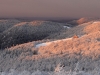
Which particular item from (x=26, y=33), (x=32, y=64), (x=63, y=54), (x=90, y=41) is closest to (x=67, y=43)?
(x=90, y=41)

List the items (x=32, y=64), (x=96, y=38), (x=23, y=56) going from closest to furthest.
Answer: (x=32, y=64), (x=23, y=56), (x=96, y=38)

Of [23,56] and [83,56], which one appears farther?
[23,56]

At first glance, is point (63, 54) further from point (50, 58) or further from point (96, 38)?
point (96, 38)

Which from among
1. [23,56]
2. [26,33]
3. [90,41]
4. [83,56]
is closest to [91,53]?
[83,56]

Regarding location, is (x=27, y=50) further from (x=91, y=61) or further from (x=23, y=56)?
(x=91, y=61)

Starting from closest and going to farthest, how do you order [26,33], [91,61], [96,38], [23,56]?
[91,61] → [23,56] → [96,38] → [26,33]

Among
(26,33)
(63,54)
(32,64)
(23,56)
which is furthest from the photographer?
(26,33)

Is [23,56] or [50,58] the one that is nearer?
[50,58]

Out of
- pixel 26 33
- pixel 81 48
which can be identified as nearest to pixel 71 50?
pixel 81 48

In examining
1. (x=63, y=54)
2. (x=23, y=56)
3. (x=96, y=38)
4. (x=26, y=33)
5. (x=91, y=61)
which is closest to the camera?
(x=91, y=61)
